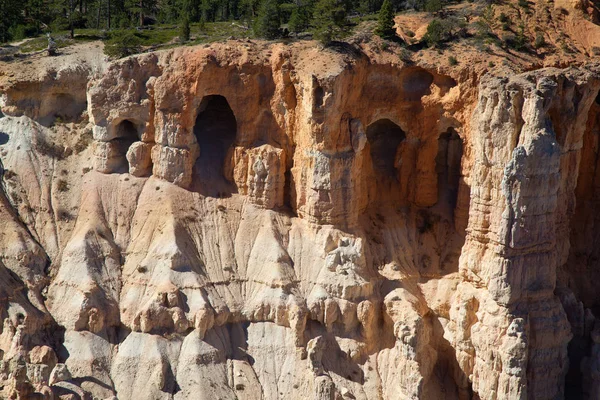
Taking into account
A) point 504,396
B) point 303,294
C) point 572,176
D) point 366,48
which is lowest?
point 504,396

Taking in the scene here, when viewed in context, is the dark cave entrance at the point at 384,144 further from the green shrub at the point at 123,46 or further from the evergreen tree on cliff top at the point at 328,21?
the green shrub at the point at 123,46

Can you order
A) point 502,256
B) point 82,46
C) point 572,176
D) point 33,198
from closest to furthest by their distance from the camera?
point 502,256 < point 572,176 < point 33,198 < point 82,46

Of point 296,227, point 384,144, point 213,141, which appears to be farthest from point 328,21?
point 296,227

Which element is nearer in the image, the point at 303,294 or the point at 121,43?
the point at 303,294

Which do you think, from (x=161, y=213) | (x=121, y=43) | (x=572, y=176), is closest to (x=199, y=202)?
(x=161, y=213)

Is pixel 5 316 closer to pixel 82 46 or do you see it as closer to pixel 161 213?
pixel 161 213

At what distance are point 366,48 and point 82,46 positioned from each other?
19.5 metres

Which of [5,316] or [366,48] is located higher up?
[366,48]

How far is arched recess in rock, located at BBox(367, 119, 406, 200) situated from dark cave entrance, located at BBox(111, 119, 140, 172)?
14.4m

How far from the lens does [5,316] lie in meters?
59.2

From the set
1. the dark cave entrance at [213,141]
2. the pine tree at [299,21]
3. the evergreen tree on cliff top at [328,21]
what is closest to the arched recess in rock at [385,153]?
the evergreen tree on cliff top at [328,21]

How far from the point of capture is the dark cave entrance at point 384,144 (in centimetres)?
6562

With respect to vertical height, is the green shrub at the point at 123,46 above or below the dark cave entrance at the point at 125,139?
above

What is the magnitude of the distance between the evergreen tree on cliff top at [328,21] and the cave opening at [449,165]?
892 centimetres
